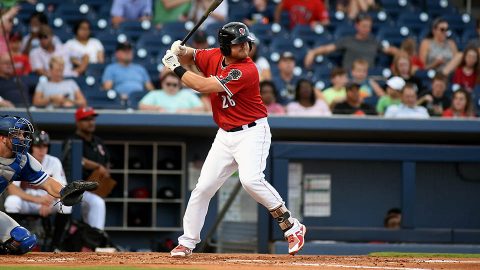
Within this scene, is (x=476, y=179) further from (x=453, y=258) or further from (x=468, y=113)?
(x=453, y=258)

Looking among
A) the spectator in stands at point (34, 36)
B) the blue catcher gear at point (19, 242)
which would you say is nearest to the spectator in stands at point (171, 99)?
→ the spectator in stands at point (34, 36)

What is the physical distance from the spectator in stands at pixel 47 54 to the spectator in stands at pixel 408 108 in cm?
367

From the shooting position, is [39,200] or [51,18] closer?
[39,200]

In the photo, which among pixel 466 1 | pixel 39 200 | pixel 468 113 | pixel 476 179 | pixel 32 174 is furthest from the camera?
pixel 466 1

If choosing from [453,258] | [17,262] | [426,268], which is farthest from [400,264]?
[17,262]

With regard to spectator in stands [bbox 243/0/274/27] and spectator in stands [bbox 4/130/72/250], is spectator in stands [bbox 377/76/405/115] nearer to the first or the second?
spectator in stands [bbox 243/0/274/27]

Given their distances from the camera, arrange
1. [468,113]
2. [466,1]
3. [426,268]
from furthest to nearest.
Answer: [466,1], [468,113], [426,268]

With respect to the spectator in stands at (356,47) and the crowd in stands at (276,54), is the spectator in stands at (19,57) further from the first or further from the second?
the spectator in stands at (356,47)

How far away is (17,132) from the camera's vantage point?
25.7 ft

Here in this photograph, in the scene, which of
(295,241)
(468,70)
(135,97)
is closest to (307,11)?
(468,70)

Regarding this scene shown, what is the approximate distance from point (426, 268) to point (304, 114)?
436 cm

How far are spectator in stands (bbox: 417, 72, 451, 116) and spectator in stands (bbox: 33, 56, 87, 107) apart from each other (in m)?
3.78

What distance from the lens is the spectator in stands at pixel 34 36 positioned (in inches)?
503

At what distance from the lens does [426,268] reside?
24.2 feet
